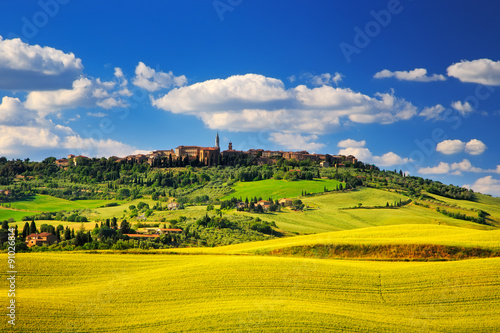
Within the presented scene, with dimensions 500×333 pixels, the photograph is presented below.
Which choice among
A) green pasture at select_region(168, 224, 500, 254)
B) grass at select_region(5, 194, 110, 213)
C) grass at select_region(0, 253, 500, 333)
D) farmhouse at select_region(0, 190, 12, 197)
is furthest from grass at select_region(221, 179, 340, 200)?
grass at select_region(0, 253, 500, 333)

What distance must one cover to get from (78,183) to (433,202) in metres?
157

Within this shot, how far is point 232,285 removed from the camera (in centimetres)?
3494

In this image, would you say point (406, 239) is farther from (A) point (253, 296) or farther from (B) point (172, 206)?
(B) point (172, 206)

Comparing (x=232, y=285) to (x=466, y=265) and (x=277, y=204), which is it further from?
(x=277, y=204)

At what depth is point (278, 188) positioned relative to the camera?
504 feet

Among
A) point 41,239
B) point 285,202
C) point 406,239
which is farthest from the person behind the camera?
point 285,202

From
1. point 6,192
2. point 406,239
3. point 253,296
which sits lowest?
point 253,296

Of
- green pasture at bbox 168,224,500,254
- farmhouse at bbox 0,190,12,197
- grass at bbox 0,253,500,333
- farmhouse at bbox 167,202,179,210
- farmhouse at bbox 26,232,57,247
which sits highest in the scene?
farmhouse at bbox 0,190,12,197

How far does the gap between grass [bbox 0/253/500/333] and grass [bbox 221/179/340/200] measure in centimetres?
10095

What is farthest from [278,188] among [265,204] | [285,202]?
[265,204]

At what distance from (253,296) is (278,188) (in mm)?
121734

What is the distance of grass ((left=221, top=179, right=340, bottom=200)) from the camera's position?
145375mm

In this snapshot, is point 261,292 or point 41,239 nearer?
point 261,292

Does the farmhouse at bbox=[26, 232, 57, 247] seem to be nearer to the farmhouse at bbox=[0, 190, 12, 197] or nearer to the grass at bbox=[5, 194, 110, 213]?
the grass at bbox=[5, 194, 110, 213]
